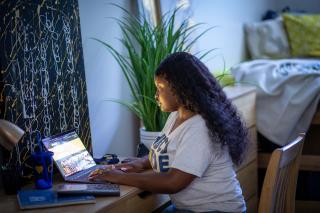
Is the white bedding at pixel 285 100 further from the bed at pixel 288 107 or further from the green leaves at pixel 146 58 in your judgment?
the green leaves at pixel 146 58

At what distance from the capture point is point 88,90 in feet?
8.24

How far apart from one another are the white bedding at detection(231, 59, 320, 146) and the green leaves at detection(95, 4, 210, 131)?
92 centimetres

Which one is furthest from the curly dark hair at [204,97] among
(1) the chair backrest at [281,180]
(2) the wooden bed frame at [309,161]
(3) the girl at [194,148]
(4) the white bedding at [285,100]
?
(2) the wooden bed frame at [309,161]

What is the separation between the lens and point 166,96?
201 cm

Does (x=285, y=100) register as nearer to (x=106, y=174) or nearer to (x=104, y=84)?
(x=104, y=84)

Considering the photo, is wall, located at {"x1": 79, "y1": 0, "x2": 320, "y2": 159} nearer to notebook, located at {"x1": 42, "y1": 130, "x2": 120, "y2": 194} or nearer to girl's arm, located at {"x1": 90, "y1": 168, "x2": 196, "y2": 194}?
notebook, located at {"x1": 42, "y1": 130, "x2": 120, "y2": 194}

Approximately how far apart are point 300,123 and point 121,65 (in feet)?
4.36

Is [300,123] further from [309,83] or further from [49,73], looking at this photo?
[49,73]

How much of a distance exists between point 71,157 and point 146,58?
0.69 m

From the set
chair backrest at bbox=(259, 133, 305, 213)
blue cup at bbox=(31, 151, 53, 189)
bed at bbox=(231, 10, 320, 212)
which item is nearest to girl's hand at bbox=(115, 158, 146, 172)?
blue cup at bbox=(31, 151, 53, 189)

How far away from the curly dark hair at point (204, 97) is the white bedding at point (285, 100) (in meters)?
1.35

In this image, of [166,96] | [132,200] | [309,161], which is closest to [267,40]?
[309,161]

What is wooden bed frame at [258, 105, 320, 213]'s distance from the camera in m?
3.38

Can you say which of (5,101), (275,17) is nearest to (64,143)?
(5,101)
